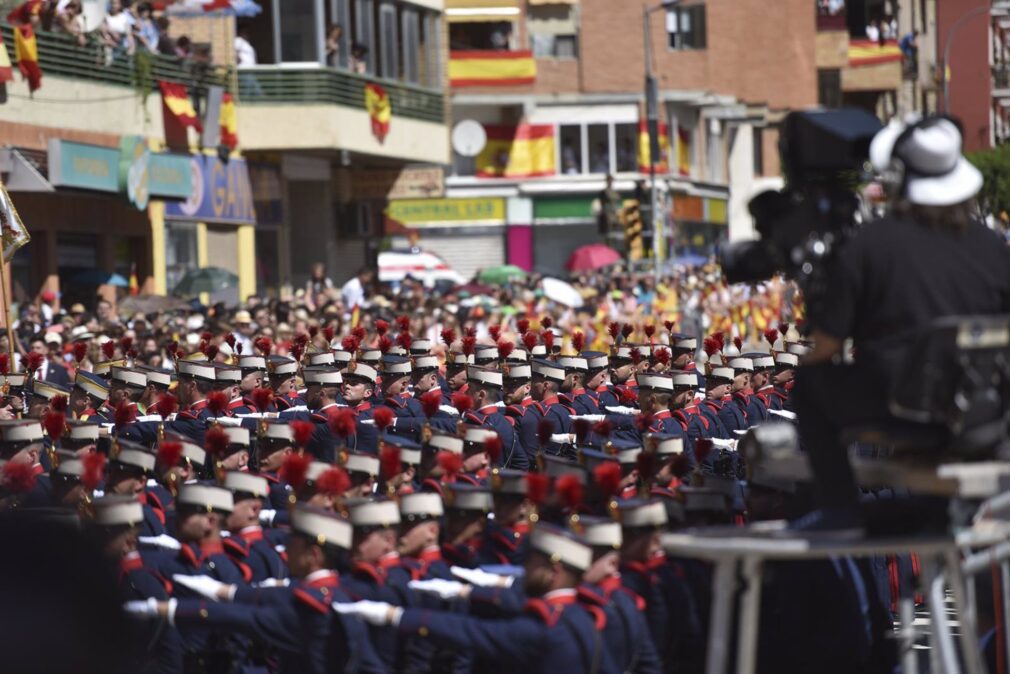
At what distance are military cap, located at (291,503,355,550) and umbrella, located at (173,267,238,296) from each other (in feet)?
64.5

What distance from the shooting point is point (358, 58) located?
3575 centimetres

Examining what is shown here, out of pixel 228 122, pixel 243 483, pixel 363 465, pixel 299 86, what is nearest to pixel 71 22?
pixel 228 122

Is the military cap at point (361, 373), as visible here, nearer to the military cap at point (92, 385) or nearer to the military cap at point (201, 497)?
the military cap at point (92, 385)

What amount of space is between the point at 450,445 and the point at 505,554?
146cm

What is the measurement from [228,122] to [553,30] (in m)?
28.1

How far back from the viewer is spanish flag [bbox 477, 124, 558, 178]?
57.2 m

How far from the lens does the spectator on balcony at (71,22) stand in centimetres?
2597

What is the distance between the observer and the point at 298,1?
34.4m

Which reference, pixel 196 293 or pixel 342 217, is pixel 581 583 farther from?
pixel 342 217

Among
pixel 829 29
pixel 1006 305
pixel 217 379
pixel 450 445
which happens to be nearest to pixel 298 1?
pixel 217 379

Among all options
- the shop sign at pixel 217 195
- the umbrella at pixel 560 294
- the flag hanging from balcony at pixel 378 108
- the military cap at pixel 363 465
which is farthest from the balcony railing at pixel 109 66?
the military cap at pixel 363 465

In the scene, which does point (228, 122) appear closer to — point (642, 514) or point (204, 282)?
point (204, 282)

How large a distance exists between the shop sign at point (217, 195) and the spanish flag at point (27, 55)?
5.56 meters

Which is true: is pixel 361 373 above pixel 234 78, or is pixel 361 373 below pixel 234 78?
below
